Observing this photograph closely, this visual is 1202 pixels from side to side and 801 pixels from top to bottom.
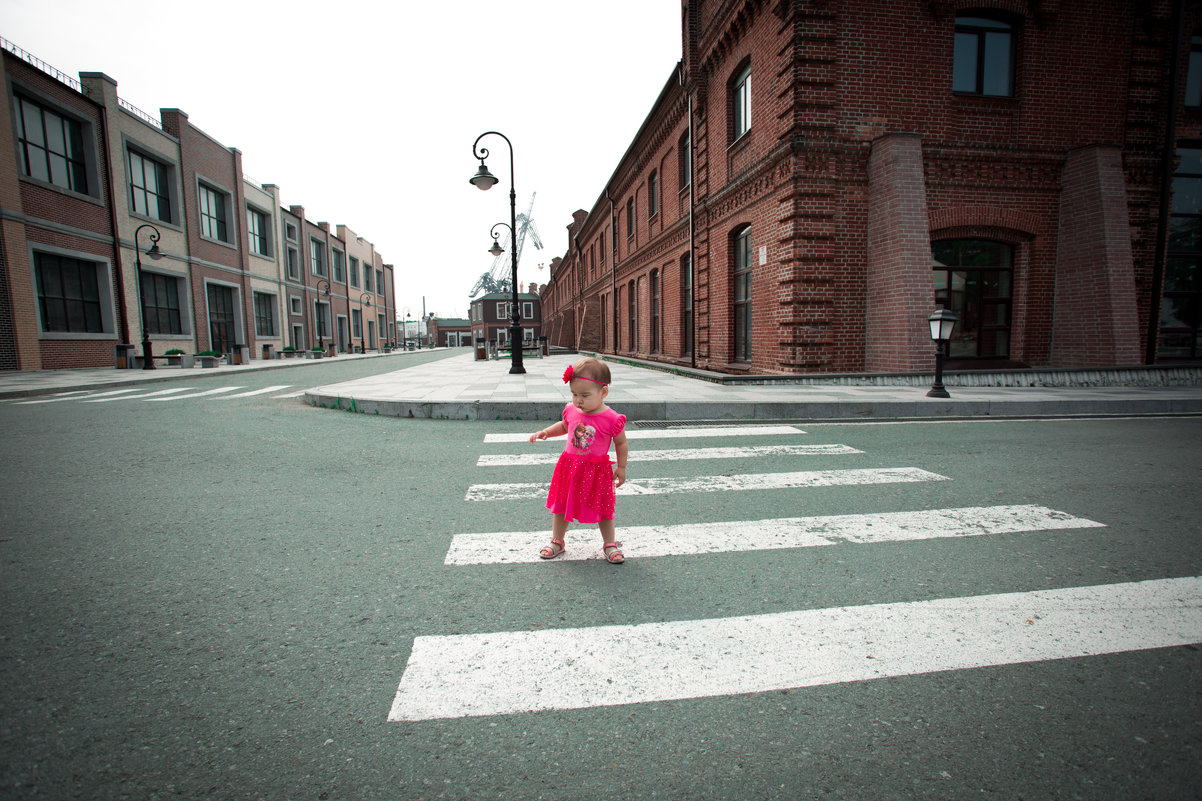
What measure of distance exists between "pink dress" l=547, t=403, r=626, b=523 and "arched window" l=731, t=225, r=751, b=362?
35.4 ft

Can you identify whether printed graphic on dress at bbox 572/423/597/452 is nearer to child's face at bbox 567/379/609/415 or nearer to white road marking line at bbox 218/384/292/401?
child's face at bbox 567/379/609/415

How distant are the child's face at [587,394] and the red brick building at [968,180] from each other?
29.0 feet

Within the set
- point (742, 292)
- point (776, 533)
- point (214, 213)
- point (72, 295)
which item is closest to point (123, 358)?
point (72, 295)

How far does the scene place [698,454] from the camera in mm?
5762

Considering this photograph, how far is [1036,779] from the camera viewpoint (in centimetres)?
152

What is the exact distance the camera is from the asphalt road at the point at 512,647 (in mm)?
1558

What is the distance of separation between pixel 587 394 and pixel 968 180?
38.6ft

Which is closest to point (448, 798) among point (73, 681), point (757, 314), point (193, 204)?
point (73, 681)

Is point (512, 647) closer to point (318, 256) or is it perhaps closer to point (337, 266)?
point (318, 256)

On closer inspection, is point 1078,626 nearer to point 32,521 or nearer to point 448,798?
point 448,798

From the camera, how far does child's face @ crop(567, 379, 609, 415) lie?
3020 millimetres

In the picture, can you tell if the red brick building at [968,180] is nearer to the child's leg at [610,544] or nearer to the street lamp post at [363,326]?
the child's leg at [610,544]

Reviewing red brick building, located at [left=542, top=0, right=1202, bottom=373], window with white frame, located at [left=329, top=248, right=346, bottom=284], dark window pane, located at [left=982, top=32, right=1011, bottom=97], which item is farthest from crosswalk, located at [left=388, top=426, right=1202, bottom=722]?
window with white frame, located at [left=329, top=248, right=346, bottom=284]

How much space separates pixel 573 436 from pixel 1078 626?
94.0 inches
